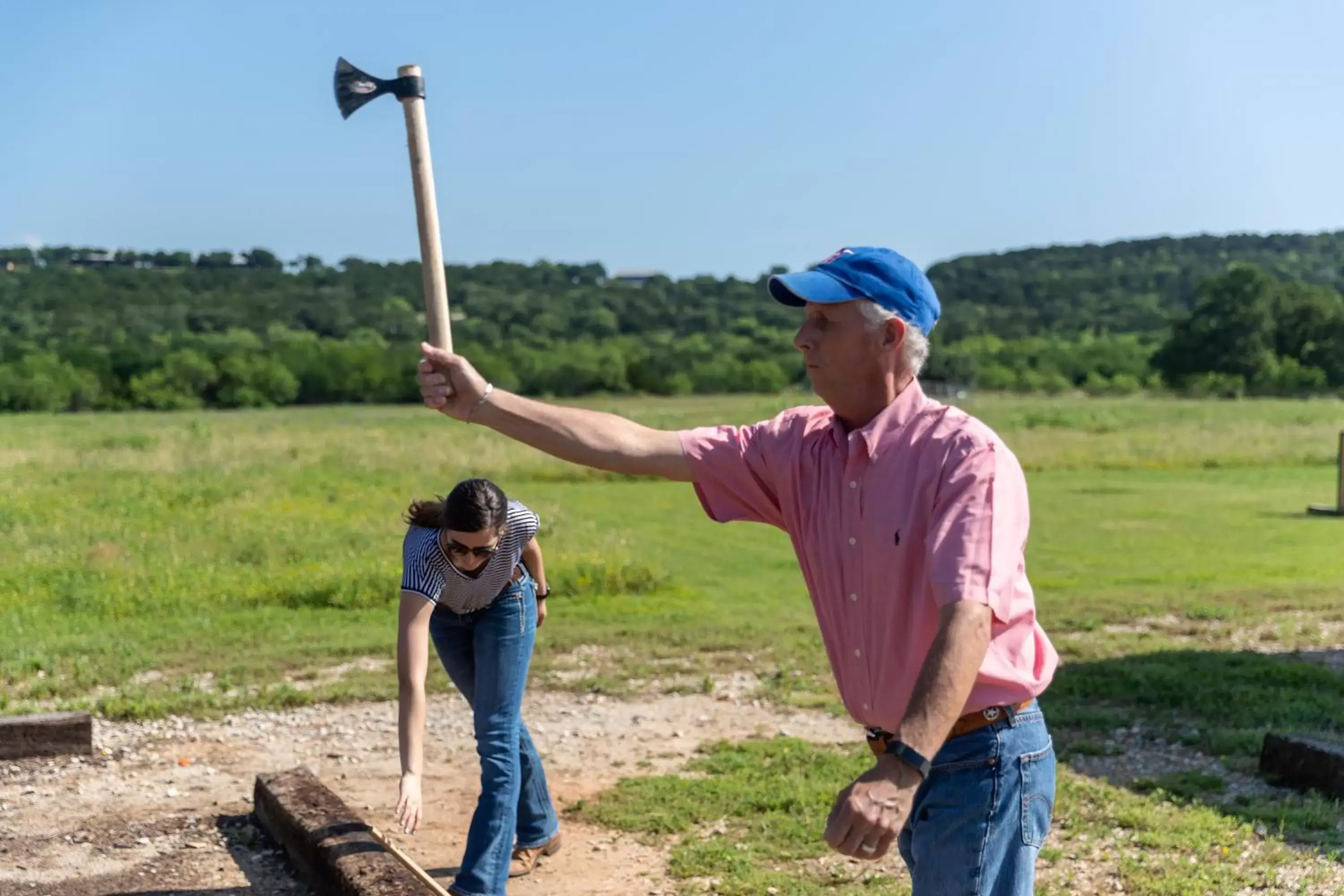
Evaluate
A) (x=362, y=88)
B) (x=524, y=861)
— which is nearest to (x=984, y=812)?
(x=362, y=88)

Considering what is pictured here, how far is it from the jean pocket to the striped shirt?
2.47 m

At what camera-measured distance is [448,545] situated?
4.86 m

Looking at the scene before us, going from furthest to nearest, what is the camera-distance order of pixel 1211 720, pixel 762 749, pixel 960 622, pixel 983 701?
pixel 1211 720, pixel 762 749, pixel 983 701, pixel 960 622

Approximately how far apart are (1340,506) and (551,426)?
19.2 metres

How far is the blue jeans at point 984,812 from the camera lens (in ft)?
9.37

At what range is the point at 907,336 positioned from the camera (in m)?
3.00

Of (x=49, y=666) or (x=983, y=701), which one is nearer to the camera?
(x=983, y=701)

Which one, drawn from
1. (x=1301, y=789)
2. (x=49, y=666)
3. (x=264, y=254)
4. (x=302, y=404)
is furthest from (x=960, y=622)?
(x=264, y=254)

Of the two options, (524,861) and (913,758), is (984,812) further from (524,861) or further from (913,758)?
(524,861)

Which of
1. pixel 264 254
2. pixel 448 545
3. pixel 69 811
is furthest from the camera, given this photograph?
pixel 264 254

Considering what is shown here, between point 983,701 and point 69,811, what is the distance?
16.8ft

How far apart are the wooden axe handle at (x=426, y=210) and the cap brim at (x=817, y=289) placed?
1.05 m

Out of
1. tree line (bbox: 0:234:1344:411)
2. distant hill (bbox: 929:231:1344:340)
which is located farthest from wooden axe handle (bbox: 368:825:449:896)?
distant hill (bbox: 929:231:1344:340)

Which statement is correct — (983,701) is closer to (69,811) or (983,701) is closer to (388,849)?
(388,849)
